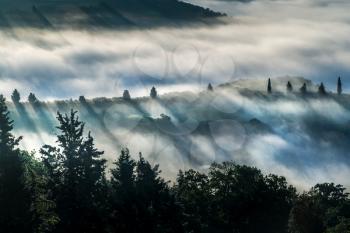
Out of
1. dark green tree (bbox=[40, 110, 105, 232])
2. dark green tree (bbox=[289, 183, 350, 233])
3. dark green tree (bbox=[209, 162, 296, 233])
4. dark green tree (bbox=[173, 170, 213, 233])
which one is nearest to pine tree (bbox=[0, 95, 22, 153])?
dark green tree (bbox=[40, 110, 105, 232])

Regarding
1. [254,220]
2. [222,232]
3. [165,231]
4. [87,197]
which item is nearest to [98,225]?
[87,197]

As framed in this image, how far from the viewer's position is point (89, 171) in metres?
75.2

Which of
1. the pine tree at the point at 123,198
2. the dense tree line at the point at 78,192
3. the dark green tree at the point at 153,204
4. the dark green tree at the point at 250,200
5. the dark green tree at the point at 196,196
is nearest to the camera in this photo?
the dense tree line at the point at 78,192

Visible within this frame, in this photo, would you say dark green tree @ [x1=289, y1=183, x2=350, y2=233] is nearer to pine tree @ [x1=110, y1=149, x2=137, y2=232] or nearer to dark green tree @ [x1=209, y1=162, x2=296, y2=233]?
dark green tree @ [x1=209, y1=162, x2=296, y2=233]

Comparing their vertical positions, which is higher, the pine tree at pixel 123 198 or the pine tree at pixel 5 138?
the pine tree at pixel 5 138

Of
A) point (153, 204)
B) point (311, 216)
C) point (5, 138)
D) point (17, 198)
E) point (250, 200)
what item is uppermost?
point (250, 200)

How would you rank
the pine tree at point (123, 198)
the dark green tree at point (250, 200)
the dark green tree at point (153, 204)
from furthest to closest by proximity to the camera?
1. the dark green tree at point (250, 200)
2. the dark green tree at point (153, 204)
3. the pine tree at point (123, 198)

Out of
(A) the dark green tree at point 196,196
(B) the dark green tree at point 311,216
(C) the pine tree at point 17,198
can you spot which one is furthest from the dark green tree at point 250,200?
→ (C) the pine tree at point 17,198

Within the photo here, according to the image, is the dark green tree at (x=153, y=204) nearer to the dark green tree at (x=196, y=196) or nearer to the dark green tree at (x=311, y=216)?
the dark green tree at (x=196, y=196)

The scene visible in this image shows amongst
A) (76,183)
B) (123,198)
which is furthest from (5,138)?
(123,198)

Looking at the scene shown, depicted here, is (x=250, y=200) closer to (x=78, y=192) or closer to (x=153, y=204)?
(x=153, y=204)

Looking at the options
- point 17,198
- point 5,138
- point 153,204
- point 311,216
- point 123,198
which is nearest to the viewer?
point 17,198

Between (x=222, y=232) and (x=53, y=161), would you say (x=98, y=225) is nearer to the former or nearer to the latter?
(x=53, y=161)

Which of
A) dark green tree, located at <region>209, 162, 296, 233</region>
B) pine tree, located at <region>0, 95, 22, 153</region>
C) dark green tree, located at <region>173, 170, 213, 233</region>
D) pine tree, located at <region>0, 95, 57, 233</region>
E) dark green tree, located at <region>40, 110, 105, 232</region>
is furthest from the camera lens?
dark green tree, located at <region>209, 162, 296, 233</region>
